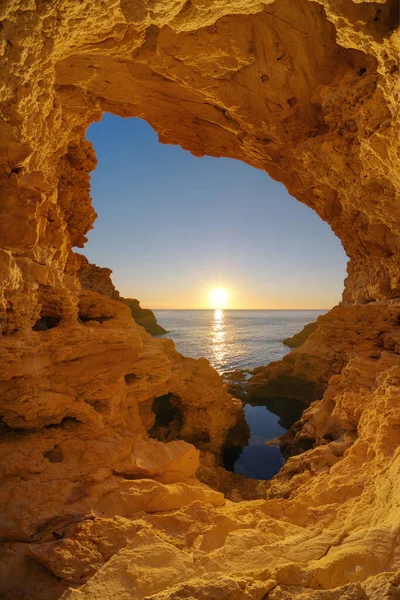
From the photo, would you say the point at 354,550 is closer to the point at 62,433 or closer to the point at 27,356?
the point at 62,433

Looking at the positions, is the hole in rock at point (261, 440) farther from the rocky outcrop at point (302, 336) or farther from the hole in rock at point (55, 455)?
the rocky outcrop at point (302, 336)

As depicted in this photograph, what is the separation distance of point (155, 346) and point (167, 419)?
517 centimetres

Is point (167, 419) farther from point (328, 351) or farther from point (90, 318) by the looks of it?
point (328, 351)

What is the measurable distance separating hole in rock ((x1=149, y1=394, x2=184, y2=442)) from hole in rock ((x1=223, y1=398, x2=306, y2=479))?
8.92ft

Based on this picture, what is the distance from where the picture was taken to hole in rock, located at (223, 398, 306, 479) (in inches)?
514

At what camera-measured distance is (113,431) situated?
20.5ft

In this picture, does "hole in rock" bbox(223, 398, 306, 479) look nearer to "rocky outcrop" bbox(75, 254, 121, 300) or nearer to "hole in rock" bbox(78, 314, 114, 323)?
"hole in rock" bbox(78, 314, 114, 323)

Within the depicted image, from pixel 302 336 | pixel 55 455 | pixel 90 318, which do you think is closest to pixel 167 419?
pixel 90 318

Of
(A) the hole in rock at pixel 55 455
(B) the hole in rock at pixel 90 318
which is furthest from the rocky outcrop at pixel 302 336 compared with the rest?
(A) the hole in rock at pixel 55 455

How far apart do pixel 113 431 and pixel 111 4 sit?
722 centimetres

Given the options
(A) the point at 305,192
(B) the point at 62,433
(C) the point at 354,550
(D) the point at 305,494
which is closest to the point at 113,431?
(B) the point at 62,433

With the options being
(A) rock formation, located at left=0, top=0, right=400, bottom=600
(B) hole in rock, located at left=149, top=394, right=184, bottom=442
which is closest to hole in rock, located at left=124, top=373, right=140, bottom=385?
(A) rock formation, located at left=0, top=0, right=400, bottom=600

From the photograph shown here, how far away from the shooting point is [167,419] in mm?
12969

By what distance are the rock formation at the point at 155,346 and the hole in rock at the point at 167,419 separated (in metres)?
4.18
